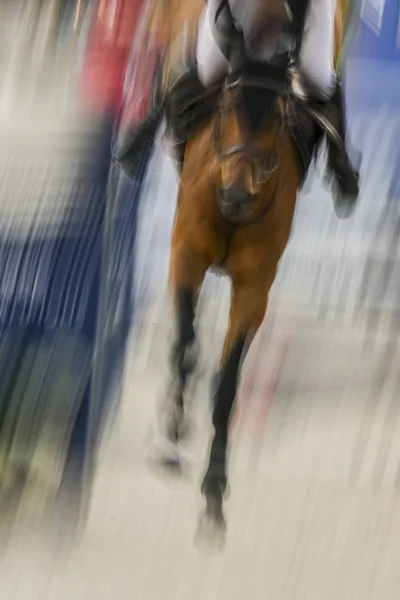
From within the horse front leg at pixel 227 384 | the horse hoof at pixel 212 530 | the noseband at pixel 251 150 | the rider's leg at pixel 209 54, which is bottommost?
the horse hoof at pixel 212 530

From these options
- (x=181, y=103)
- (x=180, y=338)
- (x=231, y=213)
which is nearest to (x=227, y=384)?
(x=180, y=338)

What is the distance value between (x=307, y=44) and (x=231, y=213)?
18cm

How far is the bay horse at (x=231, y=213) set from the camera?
0.58m

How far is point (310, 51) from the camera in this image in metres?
0.59

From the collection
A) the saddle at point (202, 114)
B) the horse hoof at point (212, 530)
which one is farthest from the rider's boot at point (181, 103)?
the horse hoof at point (212, 530)

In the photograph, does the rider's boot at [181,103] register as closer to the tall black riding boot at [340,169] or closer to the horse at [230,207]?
the horse at [230,207]

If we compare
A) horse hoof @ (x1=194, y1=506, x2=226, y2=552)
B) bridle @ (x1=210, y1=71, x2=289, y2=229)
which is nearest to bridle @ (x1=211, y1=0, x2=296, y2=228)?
bridle @ (x1=210, y1=71, x2=289, y2=229)

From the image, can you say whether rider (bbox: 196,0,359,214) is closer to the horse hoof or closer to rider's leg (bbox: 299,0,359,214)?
rider's leg (bbox: 299,0,359,214)

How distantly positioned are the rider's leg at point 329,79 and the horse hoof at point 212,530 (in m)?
0.35

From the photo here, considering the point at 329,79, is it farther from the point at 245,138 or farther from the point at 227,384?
the point at 227,384

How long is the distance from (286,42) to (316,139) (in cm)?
10

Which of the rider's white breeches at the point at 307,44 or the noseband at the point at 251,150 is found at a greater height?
the rider's white breeches at the point at 307,44

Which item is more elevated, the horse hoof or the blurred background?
the blurred background

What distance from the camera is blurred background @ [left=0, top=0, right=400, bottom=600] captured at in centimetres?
66
